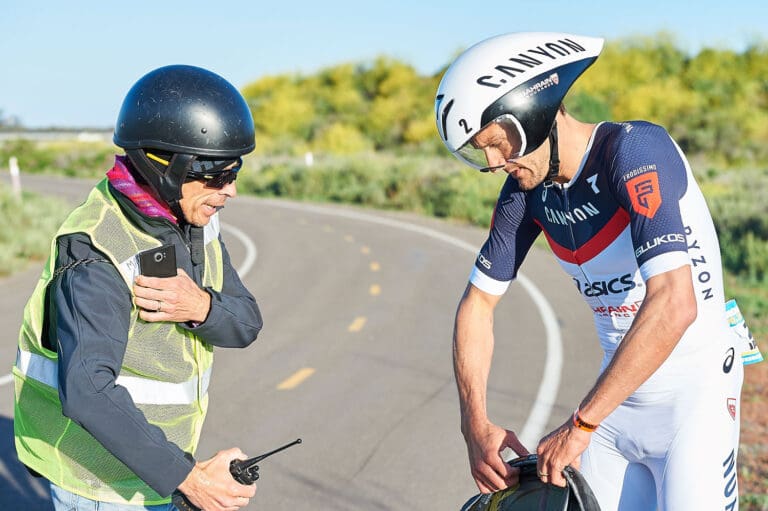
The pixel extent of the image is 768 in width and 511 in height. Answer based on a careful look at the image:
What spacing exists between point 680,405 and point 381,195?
2432cm

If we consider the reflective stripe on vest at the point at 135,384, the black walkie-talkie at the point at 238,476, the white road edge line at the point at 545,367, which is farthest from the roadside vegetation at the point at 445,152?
the white road edge line at the point at 545,367

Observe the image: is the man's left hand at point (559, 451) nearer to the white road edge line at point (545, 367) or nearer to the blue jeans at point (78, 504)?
the blue jeans at point (78, 504)

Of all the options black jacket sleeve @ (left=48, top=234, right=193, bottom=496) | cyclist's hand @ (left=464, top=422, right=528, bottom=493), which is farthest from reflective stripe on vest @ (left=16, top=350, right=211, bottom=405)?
cyclist's hand @ (left=464, top=422, right=528, bottom=493)

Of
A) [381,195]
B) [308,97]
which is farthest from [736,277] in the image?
[308,97]

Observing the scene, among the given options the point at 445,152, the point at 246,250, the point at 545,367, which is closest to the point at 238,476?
the point at 545,367

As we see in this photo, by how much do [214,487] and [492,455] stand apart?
91 centimetres

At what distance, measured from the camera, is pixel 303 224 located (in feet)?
72.5

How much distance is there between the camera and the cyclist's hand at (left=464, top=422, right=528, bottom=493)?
9.08 ft

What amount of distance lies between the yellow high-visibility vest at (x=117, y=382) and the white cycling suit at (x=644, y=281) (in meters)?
1.24

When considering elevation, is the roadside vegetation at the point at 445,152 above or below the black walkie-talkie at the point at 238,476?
below

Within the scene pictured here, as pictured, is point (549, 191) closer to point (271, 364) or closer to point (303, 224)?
point (271, 364)

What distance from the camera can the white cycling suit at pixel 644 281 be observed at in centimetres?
268

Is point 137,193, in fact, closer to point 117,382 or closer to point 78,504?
point 117,382

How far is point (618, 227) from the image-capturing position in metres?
2.95
